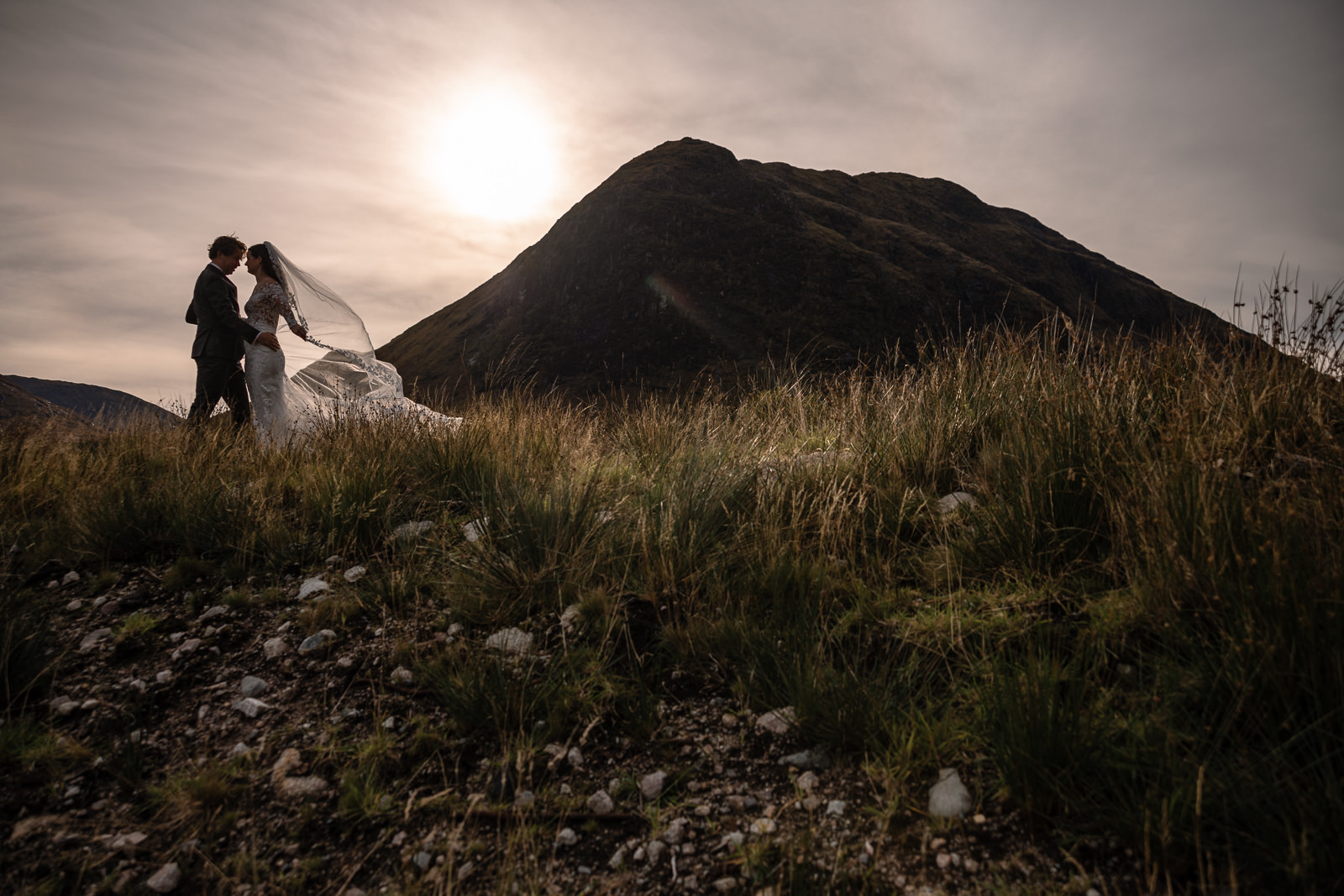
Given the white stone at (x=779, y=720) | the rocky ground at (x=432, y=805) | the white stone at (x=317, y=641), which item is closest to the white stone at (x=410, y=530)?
the white stone at (x=317, y=641)

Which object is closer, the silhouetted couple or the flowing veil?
the silhouetted couple

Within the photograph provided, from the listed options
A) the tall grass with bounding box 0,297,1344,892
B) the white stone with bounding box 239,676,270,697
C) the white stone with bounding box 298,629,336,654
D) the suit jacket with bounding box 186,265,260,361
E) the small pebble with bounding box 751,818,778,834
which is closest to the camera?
the tall grass with bounding box 0,297,1344,892

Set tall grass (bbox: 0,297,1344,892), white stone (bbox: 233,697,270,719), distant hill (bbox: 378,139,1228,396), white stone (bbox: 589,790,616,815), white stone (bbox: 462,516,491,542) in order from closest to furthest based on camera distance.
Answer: tall grass (bbox: 0,297,1344,892) < white stone (bbox: 589,790,616,815) < white stone (bbox: 233,697,270,719) < white stone (bbox: 462,516,491,542) < distant hill (bbox: 378,139,1228,396)

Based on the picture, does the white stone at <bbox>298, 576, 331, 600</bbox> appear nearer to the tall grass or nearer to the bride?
the tall grass

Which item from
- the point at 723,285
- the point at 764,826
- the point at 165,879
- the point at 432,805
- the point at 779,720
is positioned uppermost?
the point at 723,285

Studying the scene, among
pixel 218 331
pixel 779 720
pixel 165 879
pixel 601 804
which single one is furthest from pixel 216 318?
pixel 779 720

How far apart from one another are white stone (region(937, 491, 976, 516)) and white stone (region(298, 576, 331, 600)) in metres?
3.27

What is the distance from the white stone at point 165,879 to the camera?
Result: 162 centimetres

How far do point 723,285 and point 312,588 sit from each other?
6937cm

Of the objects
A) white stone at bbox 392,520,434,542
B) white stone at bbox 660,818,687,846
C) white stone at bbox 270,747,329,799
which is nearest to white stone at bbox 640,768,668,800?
white stone at bbox 660,818,687,846

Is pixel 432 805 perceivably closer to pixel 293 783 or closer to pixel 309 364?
pixel 293 783

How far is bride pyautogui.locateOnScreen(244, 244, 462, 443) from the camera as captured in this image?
7.19 m

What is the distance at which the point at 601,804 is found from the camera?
1.86m

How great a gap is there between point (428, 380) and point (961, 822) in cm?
7412
